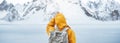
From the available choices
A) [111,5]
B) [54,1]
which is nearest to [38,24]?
[54,1]

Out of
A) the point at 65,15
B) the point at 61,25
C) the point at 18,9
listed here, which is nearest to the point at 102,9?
the point at 65,15

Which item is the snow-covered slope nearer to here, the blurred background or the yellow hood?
the blurred background

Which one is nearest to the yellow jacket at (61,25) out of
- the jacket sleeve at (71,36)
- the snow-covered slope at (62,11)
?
the jacket sleeve at (71,36)

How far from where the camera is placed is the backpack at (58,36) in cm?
236

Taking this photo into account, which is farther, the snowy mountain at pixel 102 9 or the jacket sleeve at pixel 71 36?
the snowy mountain at pixel 102 9

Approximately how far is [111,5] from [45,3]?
0.85 meters

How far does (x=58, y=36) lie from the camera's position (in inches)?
96.3

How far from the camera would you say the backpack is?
2359 mm

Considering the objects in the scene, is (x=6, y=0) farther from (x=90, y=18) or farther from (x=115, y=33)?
(x=115, y=33)

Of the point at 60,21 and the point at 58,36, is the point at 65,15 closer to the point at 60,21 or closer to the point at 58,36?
the point at 58,36

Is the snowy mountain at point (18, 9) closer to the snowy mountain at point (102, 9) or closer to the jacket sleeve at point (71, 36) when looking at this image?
the snowy mountain at point (102, 9)

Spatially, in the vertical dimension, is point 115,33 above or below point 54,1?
below

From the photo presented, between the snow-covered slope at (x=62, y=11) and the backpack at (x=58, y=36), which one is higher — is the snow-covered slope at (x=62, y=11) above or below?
above

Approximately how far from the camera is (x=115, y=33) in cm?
430
